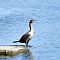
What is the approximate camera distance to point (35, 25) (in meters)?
26.6

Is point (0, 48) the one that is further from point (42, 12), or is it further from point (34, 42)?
point (42, 12)

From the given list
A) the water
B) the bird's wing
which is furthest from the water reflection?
the bird's wing

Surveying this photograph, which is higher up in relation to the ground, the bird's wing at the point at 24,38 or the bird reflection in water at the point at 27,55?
the bird's wing at the point at 24,38

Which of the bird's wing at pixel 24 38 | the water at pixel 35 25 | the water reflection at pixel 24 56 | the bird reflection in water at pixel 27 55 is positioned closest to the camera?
the water reflection at pixel 24 56

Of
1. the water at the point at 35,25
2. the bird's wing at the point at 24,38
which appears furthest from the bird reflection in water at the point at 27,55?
the bird's wing at the point at 24,38

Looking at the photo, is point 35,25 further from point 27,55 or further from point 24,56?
point 24,56

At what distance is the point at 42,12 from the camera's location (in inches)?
1207

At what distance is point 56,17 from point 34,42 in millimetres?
6328

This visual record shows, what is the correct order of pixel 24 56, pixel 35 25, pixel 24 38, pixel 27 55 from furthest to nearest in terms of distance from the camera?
pixel 35 25 < pixel 24 38 < pixel 27 55 < pixel 24 56

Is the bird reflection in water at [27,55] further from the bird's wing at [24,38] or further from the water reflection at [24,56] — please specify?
the bird's wing at [24,38]

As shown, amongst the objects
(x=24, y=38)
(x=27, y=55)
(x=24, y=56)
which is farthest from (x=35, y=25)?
(x=24, y=56)

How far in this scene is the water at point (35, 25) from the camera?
68.4 ft

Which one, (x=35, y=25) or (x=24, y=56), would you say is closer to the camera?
(x=24, y=56)

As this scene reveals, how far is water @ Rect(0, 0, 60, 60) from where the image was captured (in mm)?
20859
